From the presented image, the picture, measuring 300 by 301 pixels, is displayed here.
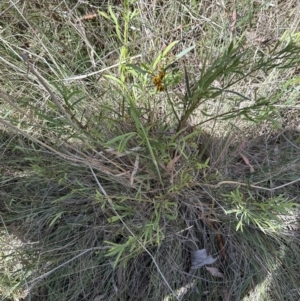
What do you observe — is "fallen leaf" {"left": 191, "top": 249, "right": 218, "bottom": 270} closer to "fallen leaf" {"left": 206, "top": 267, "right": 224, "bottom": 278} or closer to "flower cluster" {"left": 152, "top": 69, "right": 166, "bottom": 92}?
"fallen leaf" {"left": 206, "top": 267, "right": 224, "bottom": 278}

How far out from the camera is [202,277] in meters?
1.28

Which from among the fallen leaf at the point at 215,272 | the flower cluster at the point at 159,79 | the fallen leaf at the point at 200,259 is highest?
the flower cluster at the point at 159,79

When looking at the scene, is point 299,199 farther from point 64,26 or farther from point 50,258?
point 64,26

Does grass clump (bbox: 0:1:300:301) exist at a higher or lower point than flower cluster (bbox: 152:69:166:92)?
lower

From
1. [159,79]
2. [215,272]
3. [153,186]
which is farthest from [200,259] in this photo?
[159,79]

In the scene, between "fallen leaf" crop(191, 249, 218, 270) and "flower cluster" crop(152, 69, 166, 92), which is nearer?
"flower cluster" crop(152, 69, 166, 92)

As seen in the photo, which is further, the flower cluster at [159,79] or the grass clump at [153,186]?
the grass clump at [153,186]

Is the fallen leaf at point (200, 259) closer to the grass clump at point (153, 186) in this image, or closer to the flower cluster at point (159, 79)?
the grass clump at point (153, 186)

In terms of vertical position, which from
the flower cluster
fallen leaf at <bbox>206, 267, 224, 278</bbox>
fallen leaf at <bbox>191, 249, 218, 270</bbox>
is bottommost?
fallen leaf at <bbox>206, 267, 224, 278</bbox>

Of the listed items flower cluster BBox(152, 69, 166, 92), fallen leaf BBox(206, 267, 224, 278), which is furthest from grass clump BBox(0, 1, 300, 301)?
flower cluster BBox(152, 69, 166, 92)

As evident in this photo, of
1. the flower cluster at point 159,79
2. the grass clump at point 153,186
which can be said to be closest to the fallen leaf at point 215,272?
the grass clump at point 153,186

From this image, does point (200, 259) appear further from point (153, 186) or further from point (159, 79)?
point (159, 79)

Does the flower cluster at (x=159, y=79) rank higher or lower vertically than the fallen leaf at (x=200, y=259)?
higher

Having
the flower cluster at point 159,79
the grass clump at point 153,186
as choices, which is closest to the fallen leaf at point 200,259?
the grass clump at point 153,186
